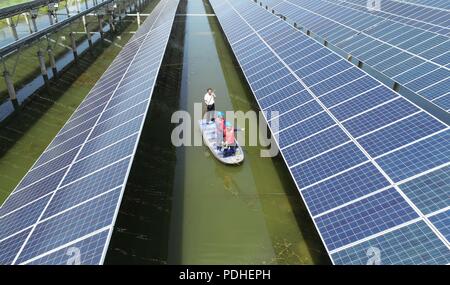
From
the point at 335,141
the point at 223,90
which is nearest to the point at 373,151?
the point at 335,141

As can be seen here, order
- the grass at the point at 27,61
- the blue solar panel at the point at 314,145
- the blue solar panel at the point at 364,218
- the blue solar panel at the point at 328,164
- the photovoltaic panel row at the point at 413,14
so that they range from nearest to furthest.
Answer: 1. the blue solar panel at the point at 364,218
2. the blue solar panel at the point at 328,164
3. the blue solar panel at the point at 314,145
4. the grass at the point at 27,61
5. the photovoltaic panel row at the point at 413,14

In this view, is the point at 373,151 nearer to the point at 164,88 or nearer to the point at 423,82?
the point at 423,82

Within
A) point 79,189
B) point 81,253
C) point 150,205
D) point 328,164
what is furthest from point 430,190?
point 79,189

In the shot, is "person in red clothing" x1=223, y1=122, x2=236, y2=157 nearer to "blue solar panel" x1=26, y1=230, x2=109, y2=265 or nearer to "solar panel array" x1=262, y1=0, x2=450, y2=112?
"blue solar panel" x1=26, y1=230, x2=109, y2=265

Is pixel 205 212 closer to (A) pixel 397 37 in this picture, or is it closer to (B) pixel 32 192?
(B) pixel 32 192

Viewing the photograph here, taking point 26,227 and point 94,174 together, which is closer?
point 26,227

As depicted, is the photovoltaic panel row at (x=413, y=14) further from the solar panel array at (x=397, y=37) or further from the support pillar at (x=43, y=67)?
the support pillar at (x=43, y=67)

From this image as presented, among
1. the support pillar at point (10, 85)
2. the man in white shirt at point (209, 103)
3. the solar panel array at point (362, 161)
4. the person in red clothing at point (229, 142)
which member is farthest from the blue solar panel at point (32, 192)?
the support pillar at point (10, 85)
